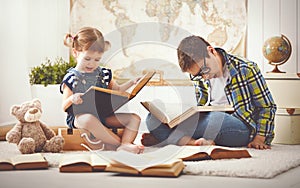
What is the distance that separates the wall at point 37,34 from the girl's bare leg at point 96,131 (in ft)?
3.01

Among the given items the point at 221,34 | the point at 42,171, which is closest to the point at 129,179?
the point at 42,171

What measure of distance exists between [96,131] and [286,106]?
1.06 meters

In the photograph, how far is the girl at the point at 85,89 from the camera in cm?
226

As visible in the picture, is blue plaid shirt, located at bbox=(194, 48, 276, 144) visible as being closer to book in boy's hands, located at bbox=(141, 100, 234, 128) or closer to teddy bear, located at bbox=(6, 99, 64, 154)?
book in boy's hands, located at bbox=(141, 100, 234, 128)

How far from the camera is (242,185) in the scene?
5.29ft

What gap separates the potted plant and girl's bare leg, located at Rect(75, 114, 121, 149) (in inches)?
26.6

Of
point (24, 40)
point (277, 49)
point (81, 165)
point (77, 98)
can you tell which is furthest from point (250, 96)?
point (24, 40)

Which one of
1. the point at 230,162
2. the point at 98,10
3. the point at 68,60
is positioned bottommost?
the point at 230,162

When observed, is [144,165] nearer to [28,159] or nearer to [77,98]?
[28,159]

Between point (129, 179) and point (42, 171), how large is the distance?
0.32m

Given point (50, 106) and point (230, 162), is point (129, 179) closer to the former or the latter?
point (230, 162)

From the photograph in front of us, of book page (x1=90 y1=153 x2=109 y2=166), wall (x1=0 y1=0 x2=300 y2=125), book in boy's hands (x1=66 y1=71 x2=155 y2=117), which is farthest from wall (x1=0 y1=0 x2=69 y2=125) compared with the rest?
book page (x1=90 y1=153 x2=109 y2=166)

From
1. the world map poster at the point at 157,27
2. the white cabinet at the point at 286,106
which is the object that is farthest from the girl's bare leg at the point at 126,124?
the world map poster at the point at 157,27

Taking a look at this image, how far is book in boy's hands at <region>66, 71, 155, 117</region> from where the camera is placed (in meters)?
2.18
